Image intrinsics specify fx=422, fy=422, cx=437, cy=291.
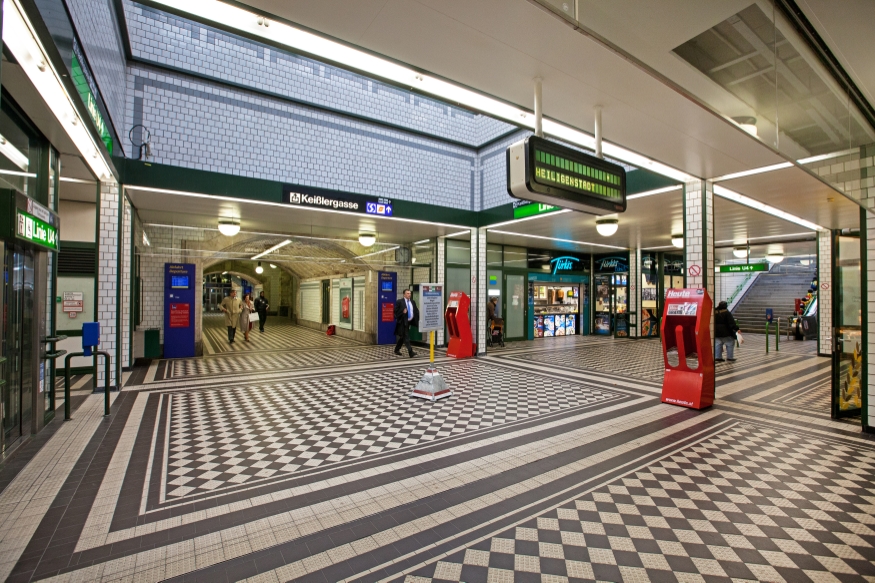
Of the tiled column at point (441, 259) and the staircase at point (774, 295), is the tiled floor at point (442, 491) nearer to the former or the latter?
the tiled column at point (441, 259)

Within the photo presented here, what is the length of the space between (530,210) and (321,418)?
5.95 m

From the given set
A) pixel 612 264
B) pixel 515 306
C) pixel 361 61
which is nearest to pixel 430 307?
pixel 361 61

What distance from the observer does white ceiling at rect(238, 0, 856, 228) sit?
266 cm

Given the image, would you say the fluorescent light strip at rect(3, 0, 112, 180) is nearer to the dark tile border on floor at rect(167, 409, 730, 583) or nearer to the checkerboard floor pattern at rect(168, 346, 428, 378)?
the dark tile border on floor at rect(167, 409, 730, 583)

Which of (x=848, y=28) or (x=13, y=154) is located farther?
(x=13, y=154)

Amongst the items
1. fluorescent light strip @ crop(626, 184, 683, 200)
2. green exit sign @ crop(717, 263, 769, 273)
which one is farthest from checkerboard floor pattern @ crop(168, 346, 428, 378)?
green exit sign @ crop(717, 263, 769, 273)

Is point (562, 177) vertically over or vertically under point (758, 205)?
under

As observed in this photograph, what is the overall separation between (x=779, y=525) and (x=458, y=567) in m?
2.19

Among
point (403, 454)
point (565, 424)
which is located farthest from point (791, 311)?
point (403, 454)

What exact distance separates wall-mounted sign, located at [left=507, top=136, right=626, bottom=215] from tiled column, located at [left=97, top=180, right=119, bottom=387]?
19.9 ft

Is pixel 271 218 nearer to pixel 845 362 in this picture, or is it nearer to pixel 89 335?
pixel 89 335

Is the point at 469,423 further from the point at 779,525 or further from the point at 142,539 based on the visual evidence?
the point at 142,539

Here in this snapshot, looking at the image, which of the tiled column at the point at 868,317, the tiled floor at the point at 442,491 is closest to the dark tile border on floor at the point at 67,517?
the tiled floor at the point at 442,491

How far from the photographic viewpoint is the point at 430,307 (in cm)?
720
